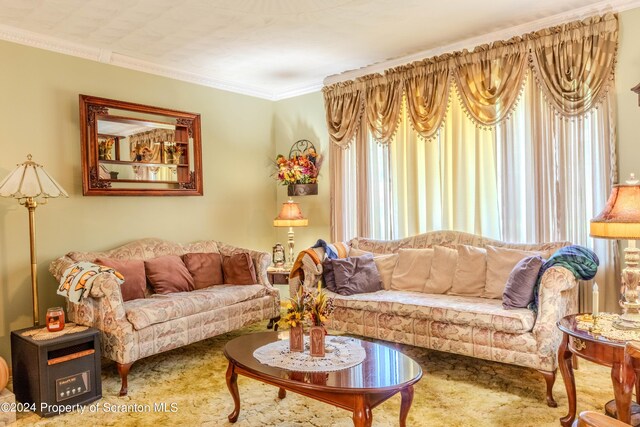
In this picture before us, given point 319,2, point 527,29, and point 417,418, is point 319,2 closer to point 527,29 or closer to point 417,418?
point 527,29

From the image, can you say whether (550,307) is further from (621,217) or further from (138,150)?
(138,150)

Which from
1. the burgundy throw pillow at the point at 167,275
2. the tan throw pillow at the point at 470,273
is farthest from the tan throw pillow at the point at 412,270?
the burgundy throw pillow at the point at 167,275

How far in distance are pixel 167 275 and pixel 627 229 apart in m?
3.50

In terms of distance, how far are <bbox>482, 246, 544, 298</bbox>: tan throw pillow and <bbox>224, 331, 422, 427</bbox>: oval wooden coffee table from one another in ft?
4.54

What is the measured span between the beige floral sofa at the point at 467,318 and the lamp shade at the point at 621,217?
19.6 inches

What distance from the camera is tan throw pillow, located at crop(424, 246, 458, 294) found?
13.2 ft

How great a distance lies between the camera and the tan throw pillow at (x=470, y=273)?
3.83m

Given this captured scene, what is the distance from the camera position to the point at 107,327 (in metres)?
3.36

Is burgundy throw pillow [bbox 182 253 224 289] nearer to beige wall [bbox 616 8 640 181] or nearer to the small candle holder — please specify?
the small candle holder

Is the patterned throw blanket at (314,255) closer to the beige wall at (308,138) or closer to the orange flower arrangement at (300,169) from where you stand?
the beige wall at (308,138)

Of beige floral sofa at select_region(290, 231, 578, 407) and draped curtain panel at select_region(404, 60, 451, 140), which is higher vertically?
draped curtain panel at select_region(404, 60, 451, 140)

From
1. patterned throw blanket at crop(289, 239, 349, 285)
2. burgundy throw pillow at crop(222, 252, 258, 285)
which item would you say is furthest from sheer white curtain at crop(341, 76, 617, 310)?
burgundy throw pillow at crop(222, 252, 258, 285)

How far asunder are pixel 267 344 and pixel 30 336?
1.60 metres

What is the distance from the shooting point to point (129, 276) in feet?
12.8
